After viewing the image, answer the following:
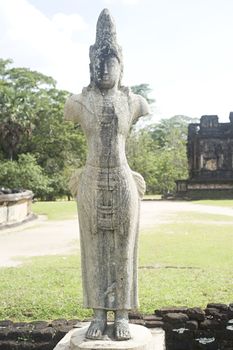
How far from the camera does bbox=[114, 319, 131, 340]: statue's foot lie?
375 centimetres

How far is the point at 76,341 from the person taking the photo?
3775mm

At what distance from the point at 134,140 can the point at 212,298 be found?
34084 mm

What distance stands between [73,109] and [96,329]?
1.65 m

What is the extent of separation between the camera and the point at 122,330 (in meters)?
3.79

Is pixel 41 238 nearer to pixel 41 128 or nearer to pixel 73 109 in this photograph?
pixel 73 109

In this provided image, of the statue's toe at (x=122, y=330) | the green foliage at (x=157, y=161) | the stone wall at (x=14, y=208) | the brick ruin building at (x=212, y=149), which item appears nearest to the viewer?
the statue's toe at (x=122, y=330)

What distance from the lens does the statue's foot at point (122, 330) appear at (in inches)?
148

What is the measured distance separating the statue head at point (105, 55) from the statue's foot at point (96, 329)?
1761 mm

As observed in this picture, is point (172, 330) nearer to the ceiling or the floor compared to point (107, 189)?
nearer to the floor

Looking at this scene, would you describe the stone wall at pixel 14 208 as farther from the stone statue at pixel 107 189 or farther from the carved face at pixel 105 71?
the carved face at pixel 105 71

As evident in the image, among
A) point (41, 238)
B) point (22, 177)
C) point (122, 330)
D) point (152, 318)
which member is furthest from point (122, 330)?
point (22, 177)

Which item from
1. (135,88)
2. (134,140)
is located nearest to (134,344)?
(134,140)

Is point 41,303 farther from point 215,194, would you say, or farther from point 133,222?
point 215,194

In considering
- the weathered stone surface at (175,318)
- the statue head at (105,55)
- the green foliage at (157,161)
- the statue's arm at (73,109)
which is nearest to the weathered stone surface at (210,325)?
the weathered stone surface at (175,318)
